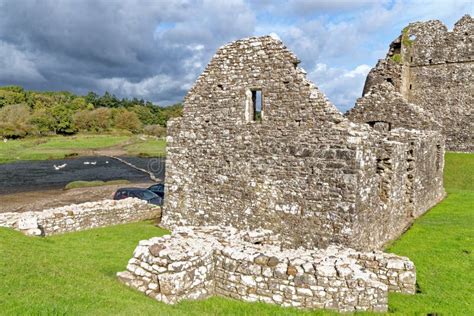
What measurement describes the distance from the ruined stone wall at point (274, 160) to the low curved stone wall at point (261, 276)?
2.83 metres

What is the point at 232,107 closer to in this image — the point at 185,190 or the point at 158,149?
the point at 185,190

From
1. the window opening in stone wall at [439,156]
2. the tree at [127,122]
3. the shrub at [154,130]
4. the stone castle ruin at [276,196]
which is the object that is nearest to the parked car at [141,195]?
the stone castle ruin at [276,196]

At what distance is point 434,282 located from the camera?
31.2 feet

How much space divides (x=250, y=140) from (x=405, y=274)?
6.56 meters

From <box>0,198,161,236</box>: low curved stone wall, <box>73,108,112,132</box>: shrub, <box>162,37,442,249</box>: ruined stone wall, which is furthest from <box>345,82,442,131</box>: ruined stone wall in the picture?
<box>73,108,112,132</box>: shrub

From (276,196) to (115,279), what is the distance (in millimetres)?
5972

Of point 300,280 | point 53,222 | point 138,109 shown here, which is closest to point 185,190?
point 53,222

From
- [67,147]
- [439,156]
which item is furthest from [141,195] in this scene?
[67,147]

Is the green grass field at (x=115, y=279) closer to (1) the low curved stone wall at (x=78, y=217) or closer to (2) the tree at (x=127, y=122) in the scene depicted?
(1) the low curved stone wall at (x=78, y=217)

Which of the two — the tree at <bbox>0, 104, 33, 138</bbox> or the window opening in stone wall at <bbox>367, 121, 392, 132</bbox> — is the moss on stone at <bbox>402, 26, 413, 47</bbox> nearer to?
the window opening in stone wall at <bbox>367, 121, 392, 132</bbox>

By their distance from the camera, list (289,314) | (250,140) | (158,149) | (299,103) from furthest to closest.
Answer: (158,149), (250,140), (299,103), (289,314)

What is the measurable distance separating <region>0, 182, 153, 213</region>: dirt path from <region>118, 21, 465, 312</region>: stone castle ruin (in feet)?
61.8

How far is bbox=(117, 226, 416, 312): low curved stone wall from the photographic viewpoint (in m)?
7.88

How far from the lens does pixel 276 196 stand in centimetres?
1279
